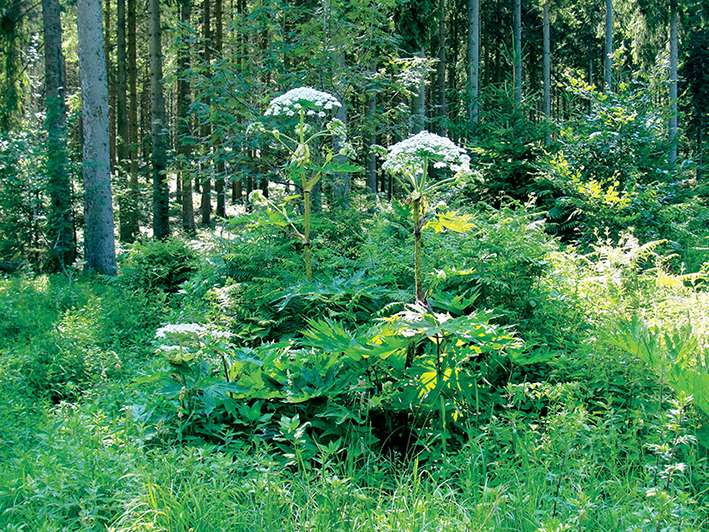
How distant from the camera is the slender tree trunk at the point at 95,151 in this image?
1149 centimetres

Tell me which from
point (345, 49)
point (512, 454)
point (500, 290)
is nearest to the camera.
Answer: point (512, 454)

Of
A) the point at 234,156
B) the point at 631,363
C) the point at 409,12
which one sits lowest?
the point at 631,363

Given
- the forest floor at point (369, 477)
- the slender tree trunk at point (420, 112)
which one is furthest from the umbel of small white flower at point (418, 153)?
the slender tree trunk at point (420, 112)

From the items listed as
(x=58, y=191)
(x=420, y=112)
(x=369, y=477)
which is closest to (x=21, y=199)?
(x=58, y=191)

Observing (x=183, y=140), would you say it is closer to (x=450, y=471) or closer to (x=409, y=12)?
(x=409, y=12)

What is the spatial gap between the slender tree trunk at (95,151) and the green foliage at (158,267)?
8.26 ft

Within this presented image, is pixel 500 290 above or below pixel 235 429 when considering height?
above

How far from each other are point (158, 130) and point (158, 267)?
834cm

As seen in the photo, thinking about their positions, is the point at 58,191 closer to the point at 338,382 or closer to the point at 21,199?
the point at 21,199

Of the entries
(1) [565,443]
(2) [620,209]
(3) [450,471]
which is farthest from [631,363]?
(2) [620,209]

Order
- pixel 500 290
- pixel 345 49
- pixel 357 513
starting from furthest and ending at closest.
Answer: pixel 345 49 → pixel 500 290 → pixel 357 513

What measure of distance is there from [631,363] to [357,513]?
238cm

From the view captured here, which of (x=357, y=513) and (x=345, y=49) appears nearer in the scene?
(x=357, y=513)

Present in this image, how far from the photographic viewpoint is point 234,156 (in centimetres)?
1207
